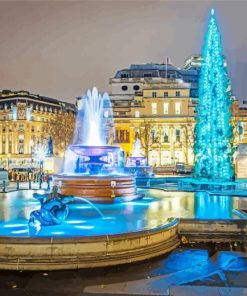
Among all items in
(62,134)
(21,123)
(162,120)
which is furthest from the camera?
(21,123)

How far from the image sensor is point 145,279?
26.7 ft

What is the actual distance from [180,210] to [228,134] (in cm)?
1670

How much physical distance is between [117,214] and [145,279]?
194 inches

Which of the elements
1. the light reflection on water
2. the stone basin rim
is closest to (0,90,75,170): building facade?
the light reflection on water

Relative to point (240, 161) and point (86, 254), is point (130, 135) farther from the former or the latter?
point (86, 254)

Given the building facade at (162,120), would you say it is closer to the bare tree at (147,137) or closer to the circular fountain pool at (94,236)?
the bare tree at (147,137)

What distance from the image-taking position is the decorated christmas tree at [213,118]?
2902 centimetres

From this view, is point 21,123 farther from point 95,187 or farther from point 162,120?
point 95,187

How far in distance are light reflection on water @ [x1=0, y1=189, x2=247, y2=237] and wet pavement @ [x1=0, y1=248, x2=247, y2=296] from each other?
1.29 meters

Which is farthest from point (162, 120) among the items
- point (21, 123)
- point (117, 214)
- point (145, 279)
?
point (145, 279)

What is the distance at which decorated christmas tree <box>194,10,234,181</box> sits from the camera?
2902cm

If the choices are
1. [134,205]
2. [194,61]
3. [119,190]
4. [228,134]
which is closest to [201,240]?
[134,205]

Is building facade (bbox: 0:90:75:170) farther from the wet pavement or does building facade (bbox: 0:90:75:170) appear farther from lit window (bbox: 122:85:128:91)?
the wet pavement

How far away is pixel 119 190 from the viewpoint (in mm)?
16500
